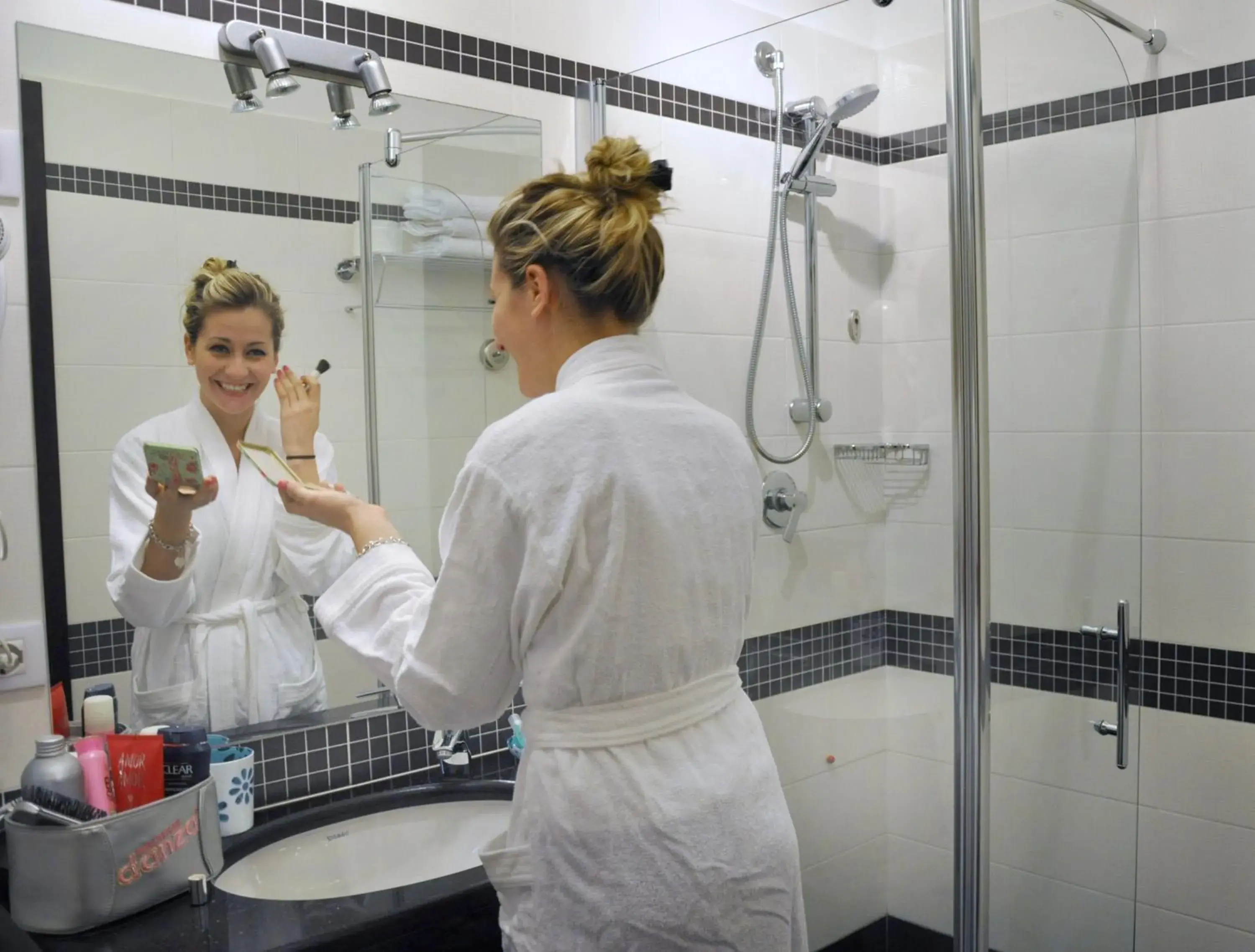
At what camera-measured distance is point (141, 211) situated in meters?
1.54

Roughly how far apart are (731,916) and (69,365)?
1163mm

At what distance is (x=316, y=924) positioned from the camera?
1.28 metres

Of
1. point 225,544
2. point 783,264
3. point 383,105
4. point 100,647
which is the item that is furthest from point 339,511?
point 783,264

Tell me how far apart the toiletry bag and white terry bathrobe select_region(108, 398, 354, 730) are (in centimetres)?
29

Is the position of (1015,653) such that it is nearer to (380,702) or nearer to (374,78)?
(380,702)

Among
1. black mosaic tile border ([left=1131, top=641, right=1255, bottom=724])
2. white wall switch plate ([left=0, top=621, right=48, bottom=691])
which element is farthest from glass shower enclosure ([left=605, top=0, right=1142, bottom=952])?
white wall switch plate ([left=0, top=621, right=48, bottom=691])

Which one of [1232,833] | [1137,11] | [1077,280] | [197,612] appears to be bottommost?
[1232,833]

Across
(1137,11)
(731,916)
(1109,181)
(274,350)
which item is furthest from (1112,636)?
(274,350)

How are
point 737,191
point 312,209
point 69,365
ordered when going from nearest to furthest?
point 69,365 → point 312,209 → point 737,191

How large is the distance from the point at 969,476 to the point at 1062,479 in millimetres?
282

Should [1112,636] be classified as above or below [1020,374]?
below

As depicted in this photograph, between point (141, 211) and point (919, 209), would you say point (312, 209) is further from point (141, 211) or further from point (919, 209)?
point (919, 209)

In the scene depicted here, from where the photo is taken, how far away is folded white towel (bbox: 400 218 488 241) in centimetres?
191

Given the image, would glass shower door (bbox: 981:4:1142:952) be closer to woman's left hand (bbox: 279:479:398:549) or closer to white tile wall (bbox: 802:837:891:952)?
white tile wall (bbox: 802:837:891:952)
